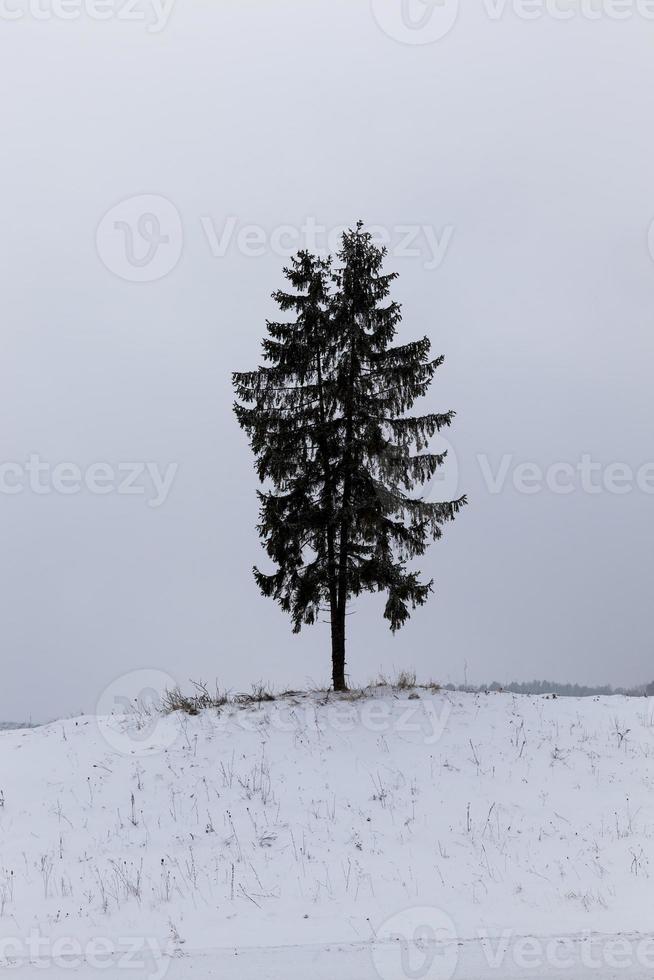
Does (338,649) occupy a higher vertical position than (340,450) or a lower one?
lower

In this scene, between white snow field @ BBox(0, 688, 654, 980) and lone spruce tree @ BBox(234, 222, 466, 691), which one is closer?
white snow field @ BBox(0, 688, 654, 980)

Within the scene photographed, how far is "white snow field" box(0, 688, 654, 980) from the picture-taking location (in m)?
7.18

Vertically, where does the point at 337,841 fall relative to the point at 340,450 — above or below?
below

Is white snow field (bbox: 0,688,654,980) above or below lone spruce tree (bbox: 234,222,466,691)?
below

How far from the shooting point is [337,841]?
9852mm

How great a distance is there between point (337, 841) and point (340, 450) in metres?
8.38

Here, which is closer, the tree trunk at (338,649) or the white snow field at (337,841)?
the white snow field at (337,841)

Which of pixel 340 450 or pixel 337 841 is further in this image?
pixel 340 450

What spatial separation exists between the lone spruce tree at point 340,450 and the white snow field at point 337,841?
251cm

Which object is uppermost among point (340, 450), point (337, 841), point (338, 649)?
point (340, 450)

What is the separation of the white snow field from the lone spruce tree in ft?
8.25

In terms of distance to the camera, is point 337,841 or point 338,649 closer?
point 337,841

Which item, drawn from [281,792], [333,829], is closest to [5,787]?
[281,792]

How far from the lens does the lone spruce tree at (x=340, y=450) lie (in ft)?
50.8
